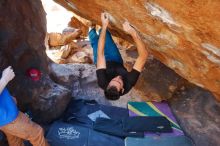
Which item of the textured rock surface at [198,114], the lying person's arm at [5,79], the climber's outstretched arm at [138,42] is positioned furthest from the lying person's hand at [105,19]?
the textured rock surface at [198,114]

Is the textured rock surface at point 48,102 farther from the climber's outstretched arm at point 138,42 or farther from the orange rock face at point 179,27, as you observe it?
the climber's outstretched arm at point 138,42

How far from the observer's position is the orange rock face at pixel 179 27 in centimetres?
302

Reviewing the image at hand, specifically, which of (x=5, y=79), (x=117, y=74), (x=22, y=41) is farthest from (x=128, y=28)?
(x=22, y=41)

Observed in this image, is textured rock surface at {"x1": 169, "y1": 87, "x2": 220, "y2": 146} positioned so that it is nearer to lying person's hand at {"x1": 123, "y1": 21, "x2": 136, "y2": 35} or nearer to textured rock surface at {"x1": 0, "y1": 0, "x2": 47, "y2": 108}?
lying person's hand at {"x1": 123, "y1": 21, "x2": 136, "y2": 35}

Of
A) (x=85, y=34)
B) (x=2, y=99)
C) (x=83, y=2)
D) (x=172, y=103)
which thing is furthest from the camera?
(x=85, y=34)

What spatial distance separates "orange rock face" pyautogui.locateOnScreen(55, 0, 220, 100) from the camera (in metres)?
3.02

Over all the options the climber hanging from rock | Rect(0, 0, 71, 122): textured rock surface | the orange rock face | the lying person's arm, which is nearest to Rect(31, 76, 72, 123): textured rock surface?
Rect(0, 0, 71, 122): textured rock surface

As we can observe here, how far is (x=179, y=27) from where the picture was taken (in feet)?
11.4

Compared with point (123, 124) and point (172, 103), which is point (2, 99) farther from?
point (172, 103)

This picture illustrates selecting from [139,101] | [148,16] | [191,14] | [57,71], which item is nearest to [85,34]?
[57,71]

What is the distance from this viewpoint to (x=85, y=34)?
1047cm

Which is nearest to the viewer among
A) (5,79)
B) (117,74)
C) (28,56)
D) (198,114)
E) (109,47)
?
(5,79)

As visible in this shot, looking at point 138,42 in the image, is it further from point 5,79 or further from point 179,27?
point 5,79

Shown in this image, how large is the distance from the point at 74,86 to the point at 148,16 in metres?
3.59
